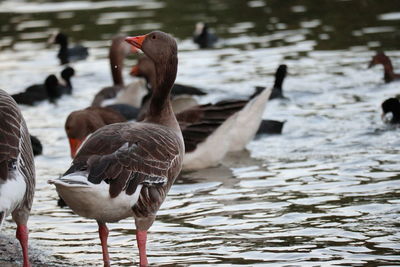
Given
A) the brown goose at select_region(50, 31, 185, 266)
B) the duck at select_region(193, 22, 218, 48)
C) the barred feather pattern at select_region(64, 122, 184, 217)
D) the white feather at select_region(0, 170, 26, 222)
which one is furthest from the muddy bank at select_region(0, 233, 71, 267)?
the duck at select_region(193, 22, 218, 48)

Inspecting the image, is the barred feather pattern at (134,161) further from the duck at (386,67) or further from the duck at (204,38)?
the duck at (204,38)

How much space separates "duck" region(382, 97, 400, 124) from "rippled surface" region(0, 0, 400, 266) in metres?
0.16

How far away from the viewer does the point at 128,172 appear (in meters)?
7.60

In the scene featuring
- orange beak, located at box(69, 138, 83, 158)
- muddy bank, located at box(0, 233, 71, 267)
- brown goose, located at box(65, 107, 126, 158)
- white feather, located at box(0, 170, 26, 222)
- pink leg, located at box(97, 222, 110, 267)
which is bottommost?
orange beak, located at box(69, 138, 83, 158)

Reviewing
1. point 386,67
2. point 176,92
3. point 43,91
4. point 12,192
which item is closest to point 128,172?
point 12,192

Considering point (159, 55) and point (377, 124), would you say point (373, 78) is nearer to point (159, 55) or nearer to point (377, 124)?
point (377, 124)

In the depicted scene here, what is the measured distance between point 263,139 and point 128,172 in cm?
645

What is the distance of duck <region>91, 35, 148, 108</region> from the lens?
53.2 feet

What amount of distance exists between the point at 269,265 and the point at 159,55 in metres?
2.24

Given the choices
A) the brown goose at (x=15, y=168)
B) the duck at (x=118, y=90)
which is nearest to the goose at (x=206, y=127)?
the duck at (x=118, y=90)

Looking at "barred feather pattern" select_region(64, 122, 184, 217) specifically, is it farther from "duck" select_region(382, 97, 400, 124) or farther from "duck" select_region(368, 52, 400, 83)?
"duck" select_region(368, 52, 400, 83)

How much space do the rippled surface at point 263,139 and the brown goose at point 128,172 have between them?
26.6 inches

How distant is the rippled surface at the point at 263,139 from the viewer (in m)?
8.75

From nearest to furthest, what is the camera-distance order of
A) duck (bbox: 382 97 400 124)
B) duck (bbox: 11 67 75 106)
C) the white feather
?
the white feather
duck (bbox: 382 97 400 124)
duck (bbox: 11 67 75 106)
